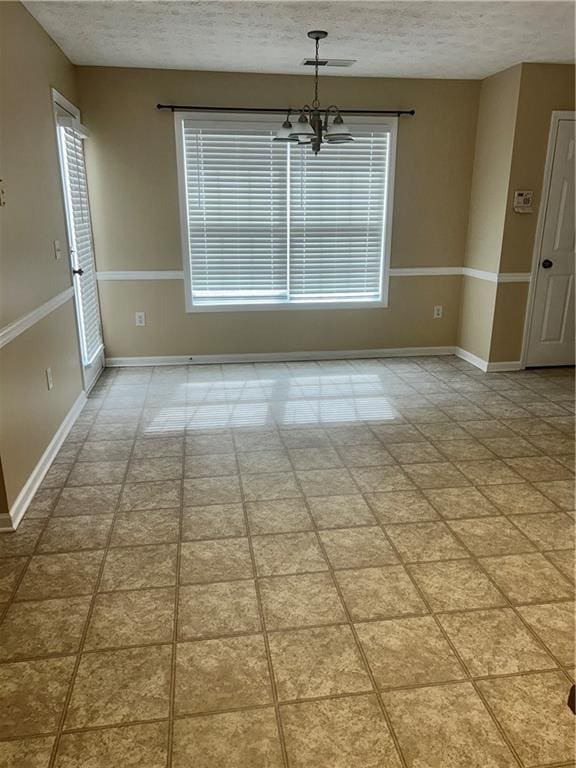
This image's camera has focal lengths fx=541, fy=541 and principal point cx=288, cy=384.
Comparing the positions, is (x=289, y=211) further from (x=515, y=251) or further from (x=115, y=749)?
(x=115, y=749)

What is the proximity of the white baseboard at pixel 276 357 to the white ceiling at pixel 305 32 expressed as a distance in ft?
7.84

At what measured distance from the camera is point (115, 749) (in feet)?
4.79

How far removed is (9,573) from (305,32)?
343 centimetres

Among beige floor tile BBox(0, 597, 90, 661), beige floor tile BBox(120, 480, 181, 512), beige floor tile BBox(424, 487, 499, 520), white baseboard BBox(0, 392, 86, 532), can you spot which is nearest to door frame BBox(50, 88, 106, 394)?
white baseboard BBox(0, 392, 86, 532)

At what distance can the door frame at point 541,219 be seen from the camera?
14.1 feet

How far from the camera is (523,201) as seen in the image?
4.43 m

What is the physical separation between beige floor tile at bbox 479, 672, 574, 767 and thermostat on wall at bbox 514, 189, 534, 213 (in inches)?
148

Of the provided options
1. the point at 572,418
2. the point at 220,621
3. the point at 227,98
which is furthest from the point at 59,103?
the point at 572,418

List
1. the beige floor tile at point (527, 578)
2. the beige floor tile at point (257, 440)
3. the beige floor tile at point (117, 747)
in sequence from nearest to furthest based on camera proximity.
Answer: the beige floor tile at point (117, 747), the beige floor tile at point (527, 578), the beige floor tile at point (257, 440)

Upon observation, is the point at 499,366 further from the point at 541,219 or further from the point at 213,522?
the point at 213,522

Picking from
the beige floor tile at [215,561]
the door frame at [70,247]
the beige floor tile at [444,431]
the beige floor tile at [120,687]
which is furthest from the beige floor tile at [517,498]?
the door frame at [70,247]

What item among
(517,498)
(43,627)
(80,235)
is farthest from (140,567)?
(80,235)

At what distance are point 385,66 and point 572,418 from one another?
303 centimetres

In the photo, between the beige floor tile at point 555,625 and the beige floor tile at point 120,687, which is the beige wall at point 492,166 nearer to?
the beige floor tile at point 555,625
